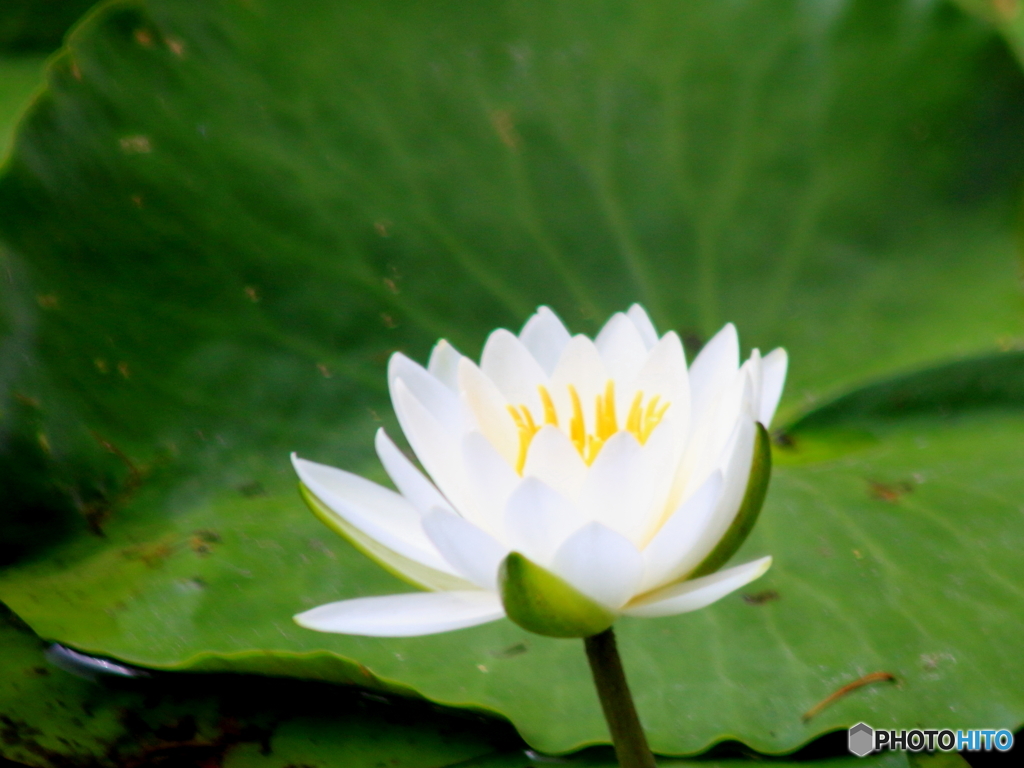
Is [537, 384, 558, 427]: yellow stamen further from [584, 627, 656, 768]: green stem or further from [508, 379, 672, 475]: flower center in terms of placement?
[584, 627, 656, 768]: green stem

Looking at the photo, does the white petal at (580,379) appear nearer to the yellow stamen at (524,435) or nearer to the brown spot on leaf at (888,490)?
the yellow stamen at (524,435)

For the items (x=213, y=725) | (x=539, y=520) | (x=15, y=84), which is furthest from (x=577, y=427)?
(x=15, y=84)

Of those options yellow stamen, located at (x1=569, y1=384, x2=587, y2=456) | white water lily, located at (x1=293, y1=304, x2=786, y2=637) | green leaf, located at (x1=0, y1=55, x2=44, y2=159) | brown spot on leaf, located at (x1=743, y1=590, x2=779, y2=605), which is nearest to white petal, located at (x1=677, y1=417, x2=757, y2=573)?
white water lily, located at (x1=293, y1=304, x2=786, y2=637)

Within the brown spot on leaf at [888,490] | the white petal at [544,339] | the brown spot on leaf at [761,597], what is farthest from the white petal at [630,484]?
the brown spot on leaf at [888,490]

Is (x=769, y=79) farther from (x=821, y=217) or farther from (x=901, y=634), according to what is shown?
(x=901, y=634)

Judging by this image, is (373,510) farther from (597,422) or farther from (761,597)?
(761,597)

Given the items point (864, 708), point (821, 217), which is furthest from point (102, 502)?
point (821, 217)

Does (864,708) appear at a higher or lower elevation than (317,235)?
lower
